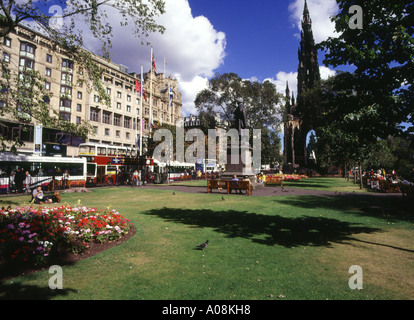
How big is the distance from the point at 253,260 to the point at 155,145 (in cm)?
4250

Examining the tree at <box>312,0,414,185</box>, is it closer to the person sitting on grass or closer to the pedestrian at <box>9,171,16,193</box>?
the person sitting on grass

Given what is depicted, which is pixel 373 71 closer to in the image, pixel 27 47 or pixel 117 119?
pixel 27 47

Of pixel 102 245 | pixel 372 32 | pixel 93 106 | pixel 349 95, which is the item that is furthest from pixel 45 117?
pixel 93 106

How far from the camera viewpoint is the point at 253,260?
537 cm

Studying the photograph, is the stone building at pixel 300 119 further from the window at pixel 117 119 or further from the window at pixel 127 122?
the window at pixel 117 119

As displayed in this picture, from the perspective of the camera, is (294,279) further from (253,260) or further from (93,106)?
(93,106)

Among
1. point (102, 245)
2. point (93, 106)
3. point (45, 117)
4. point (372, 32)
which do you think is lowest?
point (102, 245)

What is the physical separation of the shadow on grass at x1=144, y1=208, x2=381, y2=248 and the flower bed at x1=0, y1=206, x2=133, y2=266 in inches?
121

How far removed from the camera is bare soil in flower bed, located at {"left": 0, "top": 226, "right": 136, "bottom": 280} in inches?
184

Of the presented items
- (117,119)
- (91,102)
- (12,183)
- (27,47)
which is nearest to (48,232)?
(12,183)

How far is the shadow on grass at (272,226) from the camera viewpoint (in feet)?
22.8

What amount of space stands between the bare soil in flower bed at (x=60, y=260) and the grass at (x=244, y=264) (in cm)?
27

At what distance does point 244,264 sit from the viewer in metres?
5.15

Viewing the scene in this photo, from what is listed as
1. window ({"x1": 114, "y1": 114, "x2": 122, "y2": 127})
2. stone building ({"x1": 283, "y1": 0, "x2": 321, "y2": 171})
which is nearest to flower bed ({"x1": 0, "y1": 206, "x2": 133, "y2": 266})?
window ({"x1": 114, "y1": 114, "x2": 122, "y2": 127})
